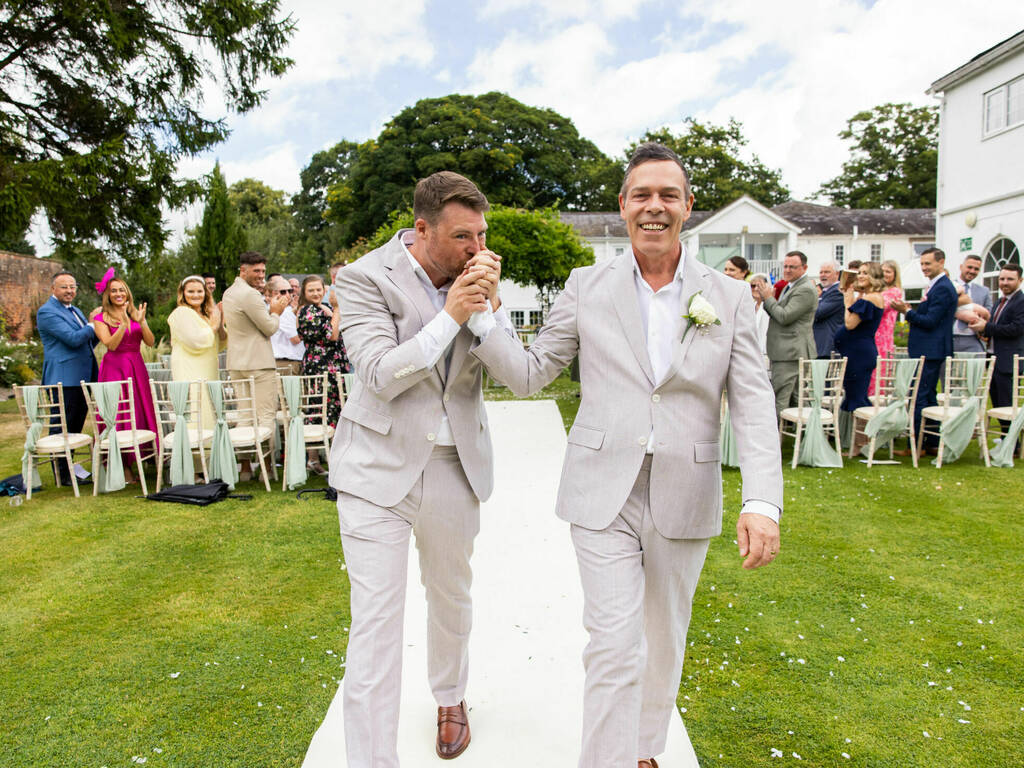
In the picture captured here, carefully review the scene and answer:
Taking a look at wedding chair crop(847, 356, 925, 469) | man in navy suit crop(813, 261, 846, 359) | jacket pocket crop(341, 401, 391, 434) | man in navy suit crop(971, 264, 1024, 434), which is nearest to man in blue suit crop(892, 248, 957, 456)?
wedding chair crop(847, 356, 925, 469)

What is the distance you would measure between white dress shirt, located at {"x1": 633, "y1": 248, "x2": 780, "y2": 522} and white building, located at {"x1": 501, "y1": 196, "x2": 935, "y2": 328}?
1343 inches

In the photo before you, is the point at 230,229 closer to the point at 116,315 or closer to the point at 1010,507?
the point at 116,315

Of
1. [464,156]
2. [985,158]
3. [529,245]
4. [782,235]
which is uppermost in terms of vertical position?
[464,156]

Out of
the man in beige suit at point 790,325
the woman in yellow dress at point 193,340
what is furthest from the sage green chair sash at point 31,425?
the man in beige suit at point 790,325

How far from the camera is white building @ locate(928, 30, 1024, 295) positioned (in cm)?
1677

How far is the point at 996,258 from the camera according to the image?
702 inches

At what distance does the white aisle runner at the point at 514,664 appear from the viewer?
8.91 feet

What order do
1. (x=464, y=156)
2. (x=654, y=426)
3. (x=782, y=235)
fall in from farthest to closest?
(x=464, y=156) → (x=782, y=235) → (x=654, y=426)

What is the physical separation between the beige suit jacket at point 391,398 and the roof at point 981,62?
64.1 ft

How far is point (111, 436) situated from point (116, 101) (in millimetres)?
11379

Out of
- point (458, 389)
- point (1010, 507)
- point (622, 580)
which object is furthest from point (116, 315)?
point (1010, 507)

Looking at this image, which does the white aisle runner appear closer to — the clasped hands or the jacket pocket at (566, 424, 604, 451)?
the jacket pocket at (566, 424, 604, 451)

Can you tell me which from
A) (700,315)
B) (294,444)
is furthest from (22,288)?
(700,315)

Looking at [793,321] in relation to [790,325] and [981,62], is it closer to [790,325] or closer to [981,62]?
[790,325]
